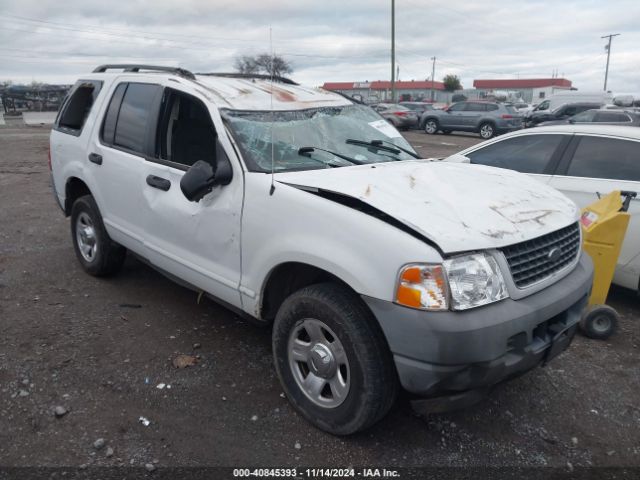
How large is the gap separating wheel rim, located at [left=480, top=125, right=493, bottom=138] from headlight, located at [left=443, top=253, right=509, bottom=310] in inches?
873

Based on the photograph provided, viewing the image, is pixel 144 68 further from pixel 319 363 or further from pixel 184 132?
pixel 319 363

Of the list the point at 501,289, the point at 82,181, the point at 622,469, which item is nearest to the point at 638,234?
the point at 622,469

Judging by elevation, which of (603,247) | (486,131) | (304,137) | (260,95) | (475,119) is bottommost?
(486,131)

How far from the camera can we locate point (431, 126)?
2539 centimetres

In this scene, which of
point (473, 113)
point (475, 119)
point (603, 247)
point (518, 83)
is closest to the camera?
point (603, 247)

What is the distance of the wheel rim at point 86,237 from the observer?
4.95 meters

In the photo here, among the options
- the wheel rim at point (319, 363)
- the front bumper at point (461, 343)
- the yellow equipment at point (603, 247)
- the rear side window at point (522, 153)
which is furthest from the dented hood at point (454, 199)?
the rear side window at point (522, 153)

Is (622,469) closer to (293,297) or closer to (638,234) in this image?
(293,297)

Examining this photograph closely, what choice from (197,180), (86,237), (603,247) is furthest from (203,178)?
(603,247)

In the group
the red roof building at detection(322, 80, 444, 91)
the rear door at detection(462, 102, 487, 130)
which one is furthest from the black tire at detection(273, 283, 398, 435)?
the red roof building at detection(322, 80, 444, 91)

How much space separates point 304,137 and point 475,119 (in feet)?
71.1

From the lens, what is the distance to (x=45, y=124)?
28672mm

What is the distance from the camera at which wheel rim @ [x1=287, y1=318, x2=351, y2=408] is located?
279 centimetres

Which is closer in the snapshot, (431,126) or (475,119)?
→ (475,119)
